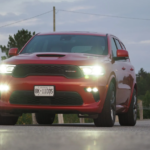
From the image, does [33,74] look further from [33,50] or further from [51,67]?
[33,50]

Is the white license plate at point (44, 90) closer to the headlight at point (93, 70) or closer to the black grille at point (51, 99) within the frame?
the black grille at point (51, 99)

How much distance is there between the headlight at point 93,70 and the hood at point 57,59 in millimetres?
97

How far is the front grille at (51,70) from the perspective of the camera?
9.49 m

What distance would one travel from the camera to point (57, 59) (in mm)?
9672

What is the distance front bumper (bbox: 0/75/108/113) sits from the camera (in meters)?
9.38

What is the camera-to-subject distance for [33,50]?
436 inches

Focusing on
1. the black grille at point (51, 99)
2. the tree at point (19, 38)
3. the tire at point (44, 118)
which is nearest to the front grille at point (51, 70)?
the black grille at point (51, 99)

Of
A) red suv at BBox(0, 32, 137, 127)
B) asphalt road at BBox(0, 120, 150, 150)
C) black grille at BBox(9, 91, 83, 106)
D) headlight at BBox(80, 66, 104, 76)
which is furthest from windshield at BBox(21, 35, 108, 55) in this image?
asphalt road at BBox(0, 120, 150, 150)

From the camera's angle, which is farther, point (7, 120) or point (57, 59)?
point (7, 120)

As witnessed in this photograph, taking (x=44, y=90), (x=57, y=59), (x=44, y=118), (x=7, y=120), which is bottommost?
(x=44, y=118)

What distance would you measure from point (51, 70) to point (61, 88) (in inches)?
15.5

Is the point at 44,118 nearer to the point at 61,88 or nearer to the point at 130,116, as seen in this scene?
the point at 130,116

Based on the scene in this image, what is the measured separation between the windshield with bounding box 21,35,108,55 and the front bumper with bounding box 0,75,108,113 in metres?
1.26

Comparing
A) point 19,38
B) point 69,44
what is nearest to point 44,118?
point 69,44
